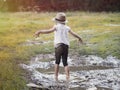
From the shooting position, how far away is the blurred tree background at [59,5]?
572cm

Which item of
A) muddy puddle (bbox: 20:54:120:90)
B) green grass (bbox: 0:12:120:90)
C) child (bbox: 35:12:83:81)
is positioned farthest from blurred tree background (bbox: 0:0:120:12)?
child (bbox: 35:12:83:81)

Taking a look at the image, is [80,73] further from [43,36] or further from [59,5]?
[59,5]

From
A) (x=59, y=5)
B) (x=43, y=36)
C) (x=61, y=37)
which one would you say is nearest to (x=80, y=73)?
(x=61, y=37)

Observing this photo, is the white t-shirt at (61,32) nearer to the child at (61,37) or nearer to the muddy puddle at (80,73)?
the child at (61,37)

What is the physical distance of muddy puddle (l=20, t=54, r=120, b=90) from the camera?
4848mm

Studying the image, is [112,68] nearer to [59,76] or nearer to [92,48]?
[92,48]

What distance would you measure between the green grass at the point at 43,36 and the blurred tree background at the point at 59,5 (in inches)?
2.8

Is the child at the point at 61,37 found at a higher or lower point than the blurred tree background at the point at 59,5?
lower

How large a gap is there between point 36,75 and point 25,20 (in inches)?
33.6

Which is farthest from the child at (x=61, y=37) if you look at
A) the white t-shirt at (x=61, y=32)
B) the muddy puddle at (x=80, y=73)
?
the muddy puddle at (x=80, y=73)

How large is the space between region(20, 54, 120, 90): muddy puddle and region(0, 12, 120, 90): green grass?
0.09 m

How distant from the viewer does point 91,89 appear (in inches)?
186

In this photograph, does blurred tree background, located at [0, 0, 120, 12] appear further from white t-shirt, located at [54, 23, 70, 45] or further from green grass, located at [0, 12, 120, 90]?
white t-shirt, located at [54, 23, 70, 45]

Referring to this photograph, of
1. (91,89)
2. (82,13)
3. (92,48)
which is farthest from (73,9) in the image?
(91,89)
